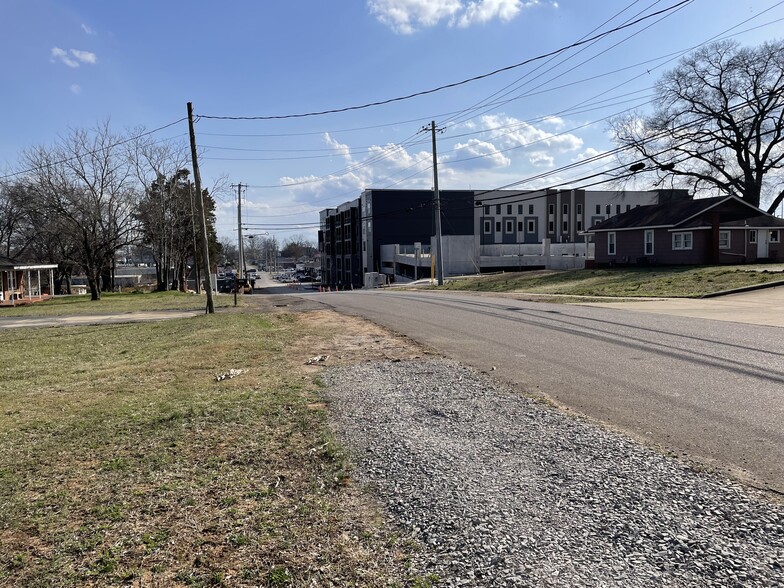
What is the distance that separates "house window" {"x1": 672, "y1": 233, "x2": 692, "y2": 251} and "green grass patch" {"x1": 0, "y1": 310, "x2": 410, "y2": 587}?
121 ft

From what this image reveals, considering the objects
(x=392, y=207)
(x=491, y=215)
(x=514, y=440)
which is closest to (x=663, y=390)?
(x=514, y=440)

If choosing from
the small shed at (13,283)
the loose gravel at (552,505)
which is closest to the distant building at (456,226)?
the small shed at (13,283)

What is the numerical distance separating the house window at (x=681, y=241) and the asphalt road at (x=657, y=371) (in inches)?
976

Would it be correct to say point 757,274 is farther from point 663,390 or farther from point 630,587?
point 630,587

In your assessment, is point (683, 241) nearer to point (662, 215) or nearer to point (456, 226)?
point (662, 215)

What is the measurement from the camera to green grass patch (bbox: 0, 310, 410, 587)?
3.35m

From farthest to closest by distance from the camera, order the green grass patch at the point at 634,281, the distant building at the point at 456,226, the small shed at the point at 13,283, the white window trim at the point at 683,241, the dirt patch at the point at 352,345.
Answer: the distant building at the point at 456,226, the white window trim at the point at 683,241, the small shed at the point at 13,283, the green grass patch at the point at 634,281, the dirt patch at the point at 352,345

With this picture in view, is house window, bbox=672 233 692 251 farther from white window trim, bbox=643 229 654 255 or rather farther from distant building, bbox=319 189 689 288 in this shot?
distant building, bbox=319 189 689 288

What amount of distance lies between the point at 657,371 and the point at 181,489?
24.2 feet

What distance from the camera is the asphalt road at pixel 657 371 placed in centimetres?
552

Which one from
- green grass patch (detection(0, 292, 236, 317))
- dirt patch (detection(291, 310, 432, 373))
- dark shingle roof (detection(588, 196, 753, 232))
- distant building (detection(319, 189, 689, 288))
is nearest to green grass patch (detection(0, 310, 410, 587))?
dirt patch (detection(291, 310, 432, 373))

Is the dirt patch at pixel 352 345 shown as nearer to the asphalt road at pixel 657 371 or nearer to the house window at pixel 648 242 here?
the asphalt road at pixel 657 371

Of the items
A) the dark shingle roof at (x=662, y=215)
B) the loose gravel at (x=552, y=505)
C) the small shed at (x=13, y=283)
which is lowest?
the loose gravel at (x=552, y=505)

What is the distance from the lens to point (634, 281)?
32594 millimetres
